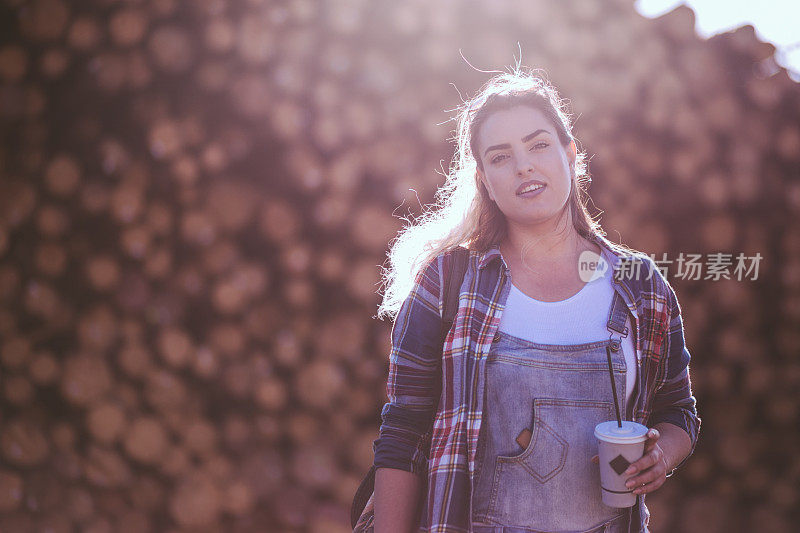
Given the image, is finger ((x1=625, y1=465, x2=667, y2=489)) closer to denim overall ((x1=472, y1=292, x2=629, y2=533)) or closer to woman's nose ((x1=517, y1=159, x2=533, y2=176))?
denim overall ((x1=472, y1=292, x2=629, y2=533))

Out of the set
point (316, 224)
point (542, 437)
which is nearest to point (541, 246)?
point (542, 437)

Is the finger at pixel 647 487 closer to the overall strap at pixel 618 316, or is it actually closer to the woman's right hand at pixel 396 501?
the overall strap at pixel 618 316

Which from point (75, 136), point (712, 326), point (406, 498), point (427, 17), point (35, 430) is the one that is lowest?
point (35, 430)

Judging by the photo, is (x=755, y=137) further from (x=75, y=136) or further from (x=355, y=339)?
(x=75, y=136)

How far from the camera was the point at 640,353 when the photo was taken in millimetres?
1325

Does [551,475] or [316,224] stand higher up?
[316,224]

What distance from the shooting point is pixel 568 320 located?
1.28 metres

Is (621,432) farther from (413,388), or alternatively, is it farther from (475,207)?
(475,207)

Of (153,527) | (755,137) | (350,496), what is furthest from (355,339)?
(755,137)

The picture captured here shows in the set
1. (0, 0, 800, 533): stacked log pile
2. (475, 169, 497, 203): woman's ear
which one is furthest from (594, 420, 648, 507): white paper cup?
(0, 0, 800, 533): stacked log pile

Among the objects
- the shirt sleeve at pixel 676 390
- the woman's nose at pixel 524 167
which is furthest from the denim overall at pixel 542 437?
the woman's nose at pixel 524 167

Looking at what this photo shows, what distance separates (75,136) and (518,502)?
2.27 meters

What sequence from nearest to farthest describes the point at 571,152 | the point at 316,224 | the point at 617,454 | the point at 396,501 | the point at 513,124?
the point at 617,454 → the point at 396,501 → the point at 513,124 → the point at 571,152 → the point at 316,224

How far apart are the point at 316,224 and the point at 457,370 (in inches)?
55.3
